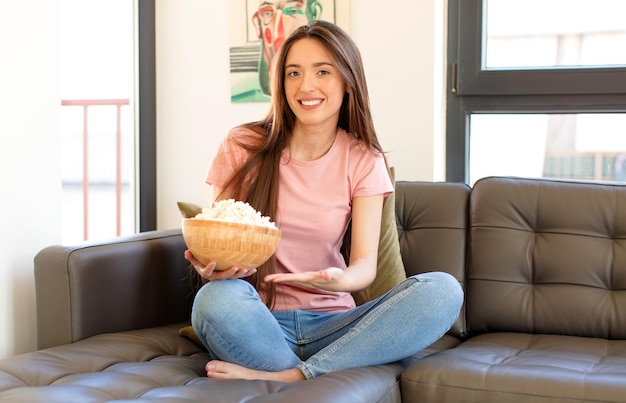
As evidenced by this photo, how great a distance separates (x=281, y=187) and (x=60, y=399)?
0.87m

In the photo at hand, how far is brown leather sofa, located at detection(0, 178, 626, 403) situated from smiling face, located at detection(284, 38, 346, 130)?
1.98 feet

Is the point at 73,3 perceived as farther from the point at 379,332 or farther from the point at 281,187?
the point at 379,332

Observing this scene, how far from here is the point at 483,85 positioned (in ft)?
10.3

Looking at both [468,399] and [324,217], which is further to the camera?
[324,217]

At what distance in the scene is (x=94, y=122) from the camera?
182 inches

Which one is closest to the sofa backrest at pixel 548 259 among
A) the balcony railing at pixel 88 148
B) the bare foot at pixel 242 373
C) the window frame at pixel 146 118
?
the bare foot at pixel 242 373

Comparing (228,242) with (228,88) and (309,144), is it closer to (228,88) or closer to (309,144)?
(309,144)

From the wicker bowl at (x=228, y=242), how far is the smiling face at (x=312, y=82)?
49 cm

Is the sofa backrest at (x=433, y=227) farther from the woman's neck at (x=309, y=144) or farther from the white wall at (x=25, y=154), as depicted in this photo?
the white wall at (x=25, y=154)

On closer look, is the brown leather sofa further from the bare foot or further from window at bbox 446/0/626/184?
window at bbox 446/0/626/184

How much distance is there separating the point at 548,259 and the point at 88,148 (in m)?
2.90

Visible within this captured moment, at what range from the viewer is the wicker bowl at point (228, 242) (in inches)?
71.7

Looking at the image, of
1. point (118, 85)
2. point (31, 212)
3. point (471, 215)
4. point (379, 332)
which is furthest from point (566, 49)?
point (118, 85)

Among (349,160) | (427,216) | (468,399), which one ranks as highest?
(349,160)
